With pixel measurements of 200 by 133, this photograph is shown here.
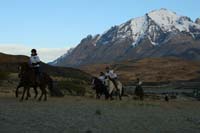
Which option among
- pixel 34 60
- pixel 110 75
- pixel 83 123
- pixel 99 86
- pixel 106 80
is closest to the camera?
pixel 83 123

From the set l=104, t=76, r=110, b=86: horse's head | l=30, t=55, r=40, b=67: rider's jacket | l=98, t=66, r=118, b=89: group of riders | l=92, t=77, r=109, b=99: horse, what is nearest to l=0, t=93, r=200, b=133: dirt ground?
l=30, t=55, r=40, b=67: rider's jacket

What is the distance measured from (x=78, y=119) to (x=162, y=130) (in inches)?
133

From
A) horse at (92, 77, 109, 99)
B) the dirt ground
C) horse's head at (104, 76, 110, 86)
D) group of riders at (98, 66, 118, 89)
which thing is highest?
group of riders at (98, 66, 118, 89)

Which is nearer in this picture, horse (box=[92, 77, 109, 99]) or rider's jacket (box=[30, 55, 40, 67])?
rider's jacket (box=[30, 55, 40, 67])

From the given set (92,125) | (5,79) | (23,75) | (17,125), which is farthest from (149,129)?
(5,79)

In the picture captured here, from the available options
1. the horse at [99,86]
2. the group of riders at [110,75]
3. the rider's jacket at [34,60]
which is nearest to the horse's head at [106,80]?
the group of riders at [110,75]

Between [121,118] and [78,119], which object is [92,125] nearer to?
[78,119]

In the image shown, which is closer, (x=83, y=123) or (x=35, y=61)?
(x=83, y=123)

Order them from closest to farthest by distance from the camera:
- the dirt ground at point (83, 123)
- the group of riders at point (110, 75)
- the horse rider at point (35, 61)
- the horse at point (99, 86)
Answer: the dirt ground at point (83, 123), the horse rider at point (35, 61), the group of riders at point (110, 75), the horse at point (99, 86)

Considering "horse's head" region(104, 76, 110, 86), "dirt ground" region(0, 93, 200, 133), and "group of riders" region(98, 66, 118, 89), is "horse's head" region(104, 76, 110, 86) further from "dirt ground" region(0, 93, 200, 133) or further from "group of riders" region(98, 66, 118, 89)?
"dirt ground" region(0, 93, 200, 133)

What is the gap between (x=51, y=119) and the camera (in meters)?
18.5

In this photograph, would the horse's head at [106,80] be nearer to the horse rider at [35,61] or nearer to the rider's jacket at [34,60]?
the horse rider at [35,61]

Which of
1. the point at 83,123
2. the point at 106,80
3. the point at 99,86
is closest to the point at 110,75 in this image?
the point at 106,80

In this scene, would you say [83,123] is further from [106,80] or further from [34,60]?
[106,80]
